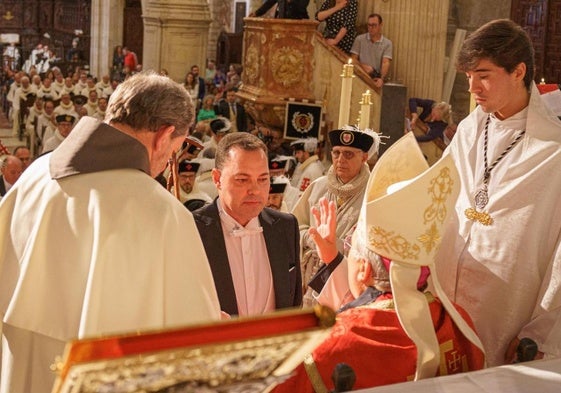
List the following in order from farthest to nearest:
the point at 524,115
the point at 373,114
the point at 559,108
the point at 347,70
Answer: the point at 373,114
the point at 347,70
the point at 559,108
the point at 524,115

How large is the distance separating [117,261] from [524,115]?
1.62 metres

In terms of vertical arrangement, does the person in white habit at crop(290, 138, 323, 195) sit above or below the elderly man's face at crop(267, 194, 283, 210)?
below

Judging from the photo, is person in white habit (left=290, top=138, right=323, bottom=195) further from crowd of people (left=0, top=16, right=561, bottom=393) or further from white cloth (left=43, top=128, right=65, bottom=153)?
crowd of people (left=0, top=16, right=561, bottom=393)

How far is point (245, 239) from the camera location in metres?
3.56

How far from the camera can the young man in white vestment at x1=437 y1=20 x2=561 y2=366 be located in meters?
3.44

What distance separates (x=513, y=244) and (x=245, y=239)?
889 millimetres

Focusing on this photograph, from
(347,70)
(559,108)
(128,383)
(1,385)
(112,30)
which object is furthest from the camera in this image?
(112,30)

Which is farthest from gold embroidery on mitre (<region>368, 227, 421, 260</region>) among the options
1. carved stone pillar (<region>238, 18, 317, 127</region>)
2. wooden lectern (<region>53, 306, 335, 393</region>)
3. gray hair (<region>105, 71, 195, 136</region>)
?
carved stone pillar (<region>238, 18, 317, 127</region>)

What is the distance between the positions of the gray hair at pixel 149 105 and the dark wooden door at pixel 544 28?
1364cm

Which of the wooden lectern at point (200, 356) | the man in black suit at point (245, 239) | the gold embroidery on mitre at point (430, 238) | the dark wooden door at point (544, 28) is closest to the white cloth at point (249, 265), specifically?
the man in black suit at point (245, 239)

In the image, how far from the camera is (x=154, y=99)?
107 inches

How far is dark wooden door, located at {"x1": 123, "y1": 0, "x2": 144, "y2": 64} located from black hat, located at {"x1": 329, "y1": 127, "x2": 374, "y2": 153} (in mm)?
22892

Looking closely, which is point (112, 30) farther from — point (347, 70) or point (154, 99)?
point (154, 99)

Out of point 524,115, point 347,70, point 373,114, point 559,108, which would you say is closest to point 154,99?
point 524,115
